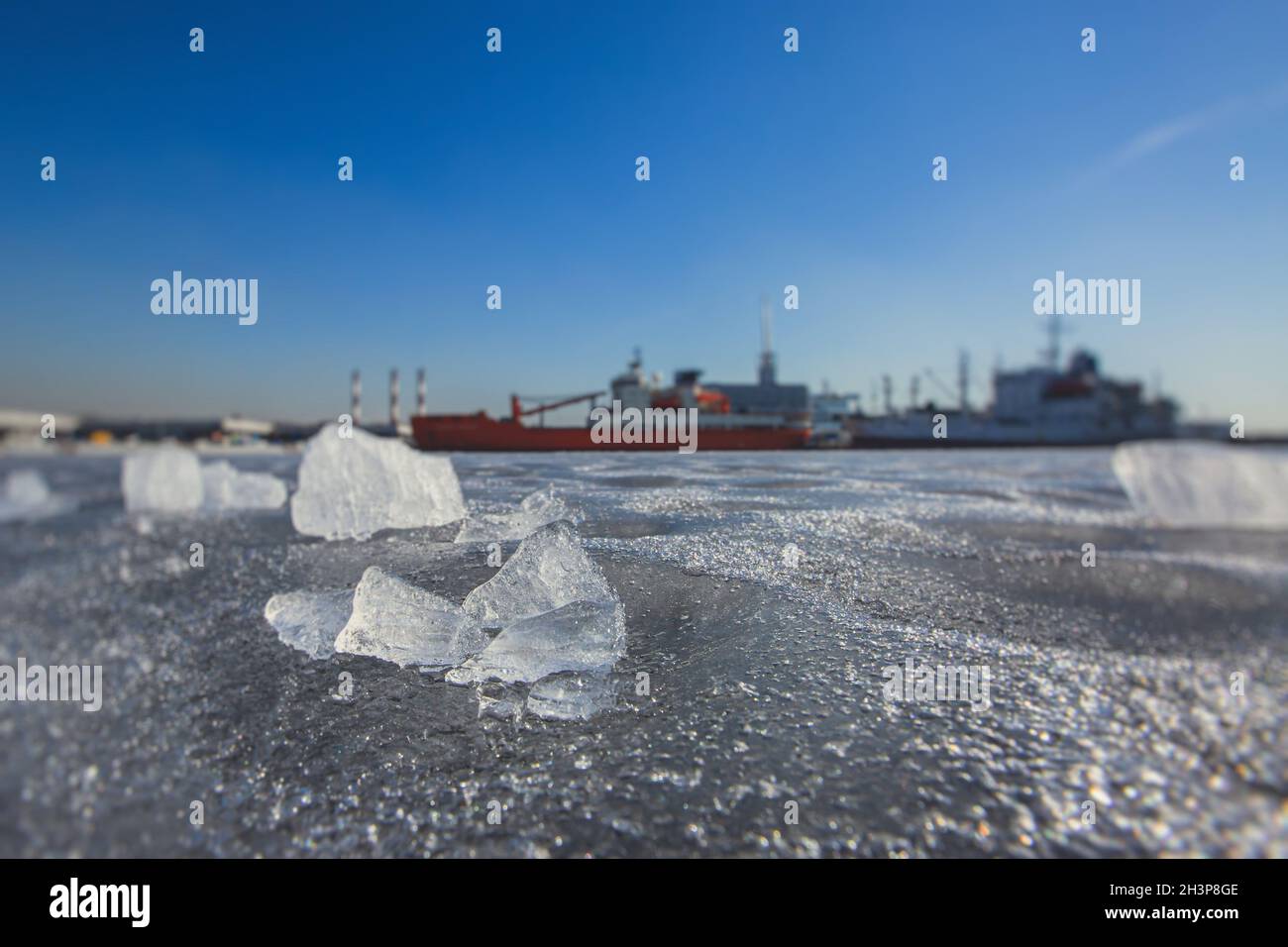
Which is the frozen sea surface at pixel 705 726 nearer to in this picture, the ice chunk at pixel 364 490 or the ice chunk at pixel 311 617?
the ice chunk at pixel 311 617

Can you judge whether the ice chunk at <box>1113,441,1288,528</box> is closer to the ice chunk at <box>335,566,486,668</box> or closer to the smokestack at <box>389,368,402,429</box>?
the ice chunk at <box>335,566,486,668</box>

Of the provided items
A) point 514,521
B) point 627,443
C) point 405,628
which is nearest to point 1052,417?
point 627,443

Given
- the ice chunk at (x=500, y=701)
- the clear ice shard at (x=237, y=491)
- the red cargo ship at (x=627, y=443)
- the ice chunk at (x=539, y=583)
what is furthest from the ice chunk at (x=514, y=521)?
the red cargo ship at (x=627, y=443)

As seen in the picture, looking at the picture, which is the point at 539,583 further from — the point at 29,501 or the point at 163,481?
the point at 29,501

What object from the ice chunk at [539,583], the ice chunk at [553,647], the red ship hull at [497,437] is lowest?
the ice chunk at [553,647]
